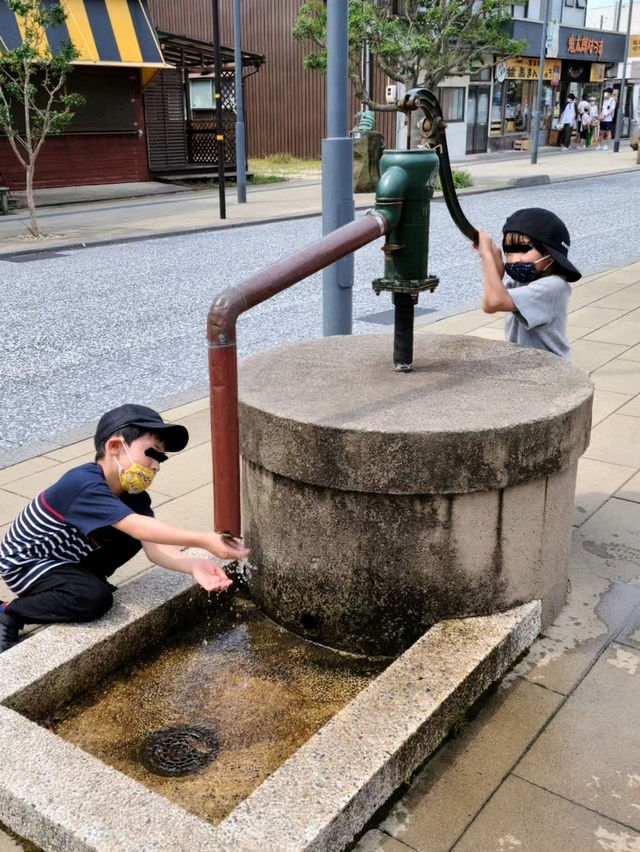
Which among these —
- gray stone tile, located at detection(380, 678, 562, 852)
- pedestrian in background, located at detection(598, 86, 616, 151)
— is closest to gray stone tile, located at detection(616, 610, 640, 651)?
gray stone tile, located at detection(380, 678, 562, 852)

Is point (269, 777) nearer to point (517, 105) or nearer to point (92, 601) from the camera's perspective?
point (92, 601)

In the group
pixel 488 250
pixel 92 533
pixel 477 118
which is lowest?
pixel 92 533

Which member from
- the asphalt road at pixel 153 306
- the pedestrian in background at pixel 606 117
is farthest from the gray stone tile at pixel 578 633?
the pedestrian in background at pixel 606 117

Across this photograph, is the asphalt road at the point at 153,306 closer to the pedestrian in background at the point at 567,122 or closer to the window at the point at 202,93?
the window at the point at 202,93

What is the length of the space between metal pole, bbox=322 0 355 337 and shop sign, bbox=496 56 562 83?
28.8 m

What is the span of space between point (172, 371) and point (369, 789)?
16.0 ft

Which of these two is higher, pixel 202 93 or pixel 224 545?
pixel 202 93

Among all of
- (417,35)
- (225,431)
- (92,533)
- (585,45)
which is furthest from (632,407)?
(585,45)

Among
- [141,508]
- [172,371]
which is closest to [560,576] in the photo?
[141,508]

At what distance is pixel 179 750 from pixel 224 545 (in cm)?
59

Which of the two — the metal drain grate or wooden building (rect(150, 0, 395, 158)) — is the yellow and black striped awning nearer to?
wooden building (rect(150, 0, 395, 158))

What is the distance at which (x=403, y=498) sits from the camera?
8.52 feet

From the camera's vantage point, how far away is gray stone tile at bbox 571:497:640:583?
3.42 metres

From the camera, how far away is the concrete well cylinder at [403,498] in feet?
8.33
